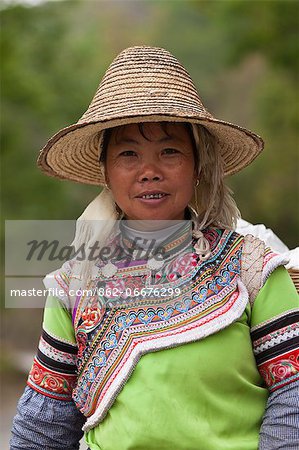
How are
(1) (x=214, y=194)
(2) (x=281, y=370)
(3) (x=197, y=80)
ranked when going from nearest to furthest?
1. (2) (x=281, y=370)
2. (1) (x=214, y=194)
3. (3) (x=197, y=80)

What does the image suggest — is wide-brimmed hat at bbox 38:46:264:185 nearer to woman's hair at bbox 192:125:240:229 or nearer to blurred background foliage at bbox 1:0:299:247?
woman's hair at bbox 192:125:240:229

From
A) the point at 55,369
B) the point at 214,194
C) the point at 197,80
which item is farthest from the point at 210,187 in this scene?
the point at 197,80

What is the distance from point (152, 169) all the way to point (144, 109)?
143 millimetres

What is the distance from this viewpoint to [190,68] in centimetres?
1564

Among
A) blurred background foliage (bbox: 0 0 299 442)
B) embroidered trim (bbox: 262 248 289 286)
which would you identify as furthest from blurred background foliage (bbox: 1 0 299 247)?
embroidered trim (bbox: 262 248 289 286)

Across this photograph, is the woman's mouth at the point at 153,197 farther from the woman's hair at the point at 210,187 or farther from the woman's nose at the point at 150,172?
the woman's hair at the point at 210,187

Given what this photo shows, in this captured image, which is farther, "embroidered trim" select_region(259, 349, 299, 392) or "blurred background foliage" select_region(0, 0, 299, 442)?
"blurred background foliage" select_region(0, 0, 299, 442)

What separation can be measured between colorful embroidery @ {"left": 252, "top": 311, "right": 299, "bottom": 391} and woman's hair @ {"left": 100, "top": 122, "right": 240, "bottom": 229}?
1.10 ft

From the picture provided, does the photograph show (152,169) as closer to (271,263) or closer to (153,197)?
(153,197)

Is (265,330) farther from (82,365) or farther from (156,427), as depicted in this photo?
(82,365)

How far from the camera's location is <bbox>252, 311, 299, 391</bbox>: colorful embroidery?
167cm

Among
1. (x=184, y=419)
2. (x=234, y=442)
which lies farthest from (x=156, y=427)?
(x=234, y=442)

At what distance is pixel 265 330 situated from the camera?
5.61 feet

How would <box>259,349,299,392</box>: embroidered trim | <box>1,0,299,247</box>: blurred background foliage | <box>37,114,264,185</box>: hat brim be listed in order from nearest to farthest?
<box>259,349,299,392</box>: embroidered trim
<box>37,114,264,185</box>: hat brim
<box>1,0,299,247</box>: blurred background foliage
